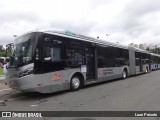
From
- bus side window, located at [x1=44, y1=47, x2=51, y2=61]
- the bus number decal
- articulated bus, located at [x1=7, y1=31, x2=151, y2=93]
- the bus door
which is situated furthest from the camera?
the bus door

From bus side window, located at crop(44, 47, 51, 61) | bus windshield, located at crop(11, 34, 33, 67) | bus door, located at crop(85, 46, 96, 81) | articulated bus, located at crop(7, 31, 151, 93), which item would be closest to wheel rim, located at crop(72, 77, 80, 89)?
articulated bus, located at crop(7, 31, 151, 93)

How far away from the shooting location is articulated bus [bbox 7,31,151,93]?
9.50 metres

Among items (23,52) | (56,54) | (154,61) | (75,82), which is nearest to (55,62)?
(56,54)

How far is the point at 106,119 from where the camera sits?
6.20 meters

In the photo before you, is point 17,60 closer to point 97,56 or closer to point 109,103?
point 109,103

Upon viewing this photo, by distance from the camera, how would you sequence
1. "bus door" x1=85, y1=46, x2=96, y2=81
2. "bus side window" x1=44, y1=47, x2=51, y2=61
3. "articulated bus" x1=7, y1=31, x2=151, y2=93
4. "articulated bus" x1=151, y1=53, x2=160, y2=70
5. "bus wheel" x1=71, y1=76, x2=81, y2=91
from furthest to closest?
"articulated bus" x1=151, y1=53, x2=160, y2=70
"bus door" x1=85, y1=46, x2=96, y2=81
"bus wheel" x1=71, y1=76, x2=81, y2=91
"bus side window" x1=44, y1=47, x2=51, y2=61
"articulated bus" x1=7, y1=31, x2=151, y2=93

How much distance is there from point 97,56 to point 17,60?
19.8 feet

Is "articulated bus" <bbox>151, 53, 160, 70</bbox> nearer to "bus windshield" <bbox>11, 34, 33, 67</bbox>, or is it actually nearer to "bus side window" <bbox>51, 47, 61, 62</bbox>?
"bus side window" <bbox>51, 47, 61, 62</bbox>

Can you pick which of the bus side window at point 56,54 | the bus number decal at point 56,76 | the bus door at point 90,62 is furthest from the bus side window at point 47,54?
the bus door at point 90,62

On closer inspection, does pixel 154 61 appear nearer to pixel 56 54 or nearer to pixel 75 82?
pixel 75 82

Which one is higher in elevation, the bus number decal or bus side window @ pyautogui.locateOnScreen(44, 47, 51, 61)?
bus side window @ pyautogui.locateOnScreen(44, 47, 51, 61)

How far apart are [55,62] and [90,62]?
3.65 meters

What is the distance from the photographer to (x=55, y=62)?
414 inches

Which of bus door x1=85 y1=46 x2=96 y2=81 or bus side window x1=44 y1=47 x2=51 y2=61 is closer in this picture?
bus side window x1=44 y1=47 x2=51 y2=61
